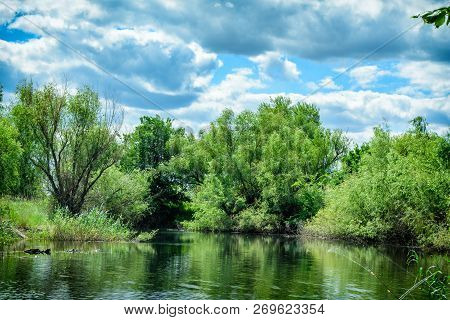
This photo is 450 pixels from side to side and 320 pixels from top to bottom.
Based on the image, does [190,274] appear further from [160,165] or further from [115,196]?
[160,165]

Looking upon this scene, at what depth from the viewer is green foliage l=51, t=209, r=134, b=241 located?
26797 millimetres

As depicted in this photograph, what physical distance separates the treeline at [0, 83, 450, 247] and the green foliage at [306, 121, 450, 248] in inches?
2.8

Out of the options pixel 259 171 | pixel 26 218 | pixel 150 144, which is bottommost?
pixel 26 218

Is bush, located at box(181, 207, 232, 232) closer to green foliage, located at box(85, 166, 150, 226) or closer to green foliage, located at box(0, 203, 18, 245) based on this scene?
green foliage, located at box(85, 166, 150, 226)

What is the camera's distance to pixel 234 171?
46875 mm

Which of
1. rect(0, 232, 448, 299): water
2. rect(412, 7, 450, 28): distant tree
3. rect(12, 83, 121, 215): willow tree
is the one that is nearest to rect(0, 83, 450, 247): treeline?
rect(12, 83, 121, 215): willow tree

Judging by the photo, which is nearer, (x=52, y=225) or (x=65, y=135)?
(x=52, y=225)

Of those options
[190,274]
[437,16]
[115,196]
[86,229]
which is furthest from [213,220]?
[437,16]

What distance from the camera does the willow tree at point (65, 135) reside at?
103 feet

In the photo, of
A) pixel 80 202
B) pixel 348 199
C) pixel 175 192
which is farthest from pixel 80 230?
pixel 175 192

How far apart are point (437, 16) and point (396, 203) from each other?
94.4ft

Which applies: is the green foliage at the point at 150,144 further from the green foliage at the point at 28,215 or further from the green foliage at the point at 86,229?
the green foliage at the point at 86,229

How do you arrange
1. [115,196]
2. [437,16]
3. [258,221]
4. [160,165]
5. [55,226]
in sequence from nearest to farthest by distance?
[437,16], [55,226], [115,196], [258,221], [160,165]
